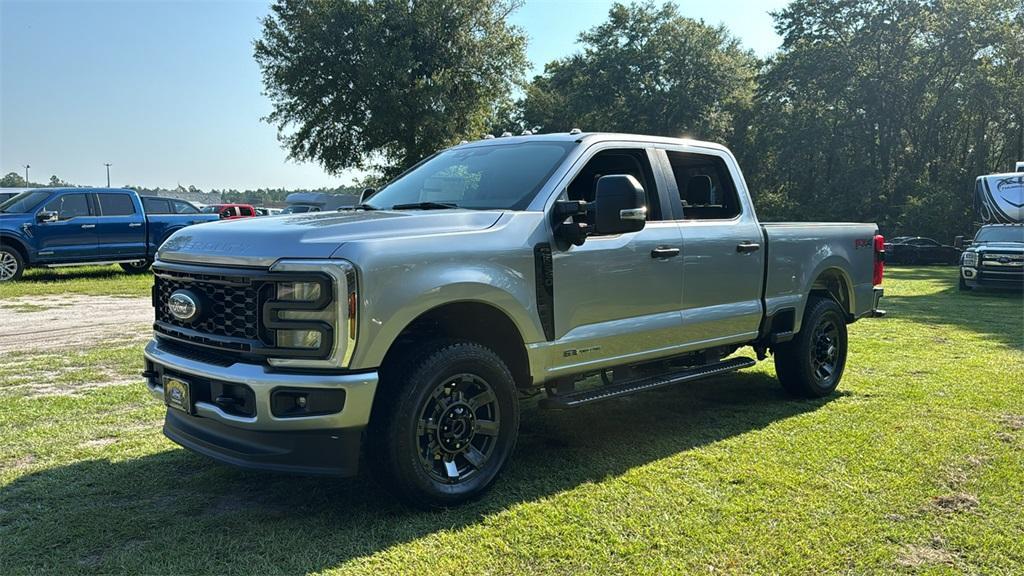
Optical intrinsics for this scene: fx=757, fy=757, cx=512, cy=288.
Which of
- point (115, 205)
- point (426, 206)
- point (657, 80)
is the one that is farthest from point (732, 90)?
point (426, 206)

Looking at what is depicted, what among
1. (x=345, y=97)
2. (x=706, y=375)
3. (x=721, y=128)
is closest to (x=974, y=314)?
(x=706, y=375)

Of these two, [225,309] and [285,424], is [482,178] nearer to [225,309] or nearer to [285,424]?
[225,309]

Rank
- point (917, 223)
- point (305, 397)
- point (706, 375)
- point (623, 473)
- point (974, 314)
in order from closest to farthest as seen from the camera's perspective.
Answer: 1. point (305, 397)
2. point (623, 473)
3. point (706, 375)
4. point (974, 314)
5. point (917, 223)

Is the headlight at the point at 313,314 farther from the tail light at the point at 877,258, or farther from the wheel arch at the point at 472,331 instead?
the tail light at the point at 877,258

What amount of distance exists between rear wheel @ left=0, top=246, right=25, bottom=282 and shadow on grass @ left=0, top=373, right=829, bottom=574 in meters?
13.0

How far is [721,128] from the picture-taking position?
43062mm

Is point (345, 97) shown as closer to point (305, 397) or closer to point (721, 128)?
point (721, 128)

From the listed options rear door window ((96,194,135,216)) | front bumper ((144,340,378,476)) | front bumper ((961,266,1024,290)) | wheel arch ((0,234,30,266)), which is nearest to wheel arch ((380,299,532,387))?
front bumper ((144,340,378,476))

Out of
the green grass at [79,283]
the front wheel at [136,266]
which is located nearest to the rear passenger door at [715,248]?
the green grass at [79,283]

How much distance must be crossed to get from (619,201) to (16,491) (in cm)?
353

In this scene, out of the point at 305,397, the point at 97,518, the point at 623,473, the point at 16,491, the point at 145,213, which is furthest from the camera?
the point at 145,213

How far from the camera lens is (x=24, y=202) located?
602 inches

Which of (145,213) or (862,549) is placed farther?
(145,213)

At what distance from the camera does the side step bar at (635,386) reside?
4.33m
